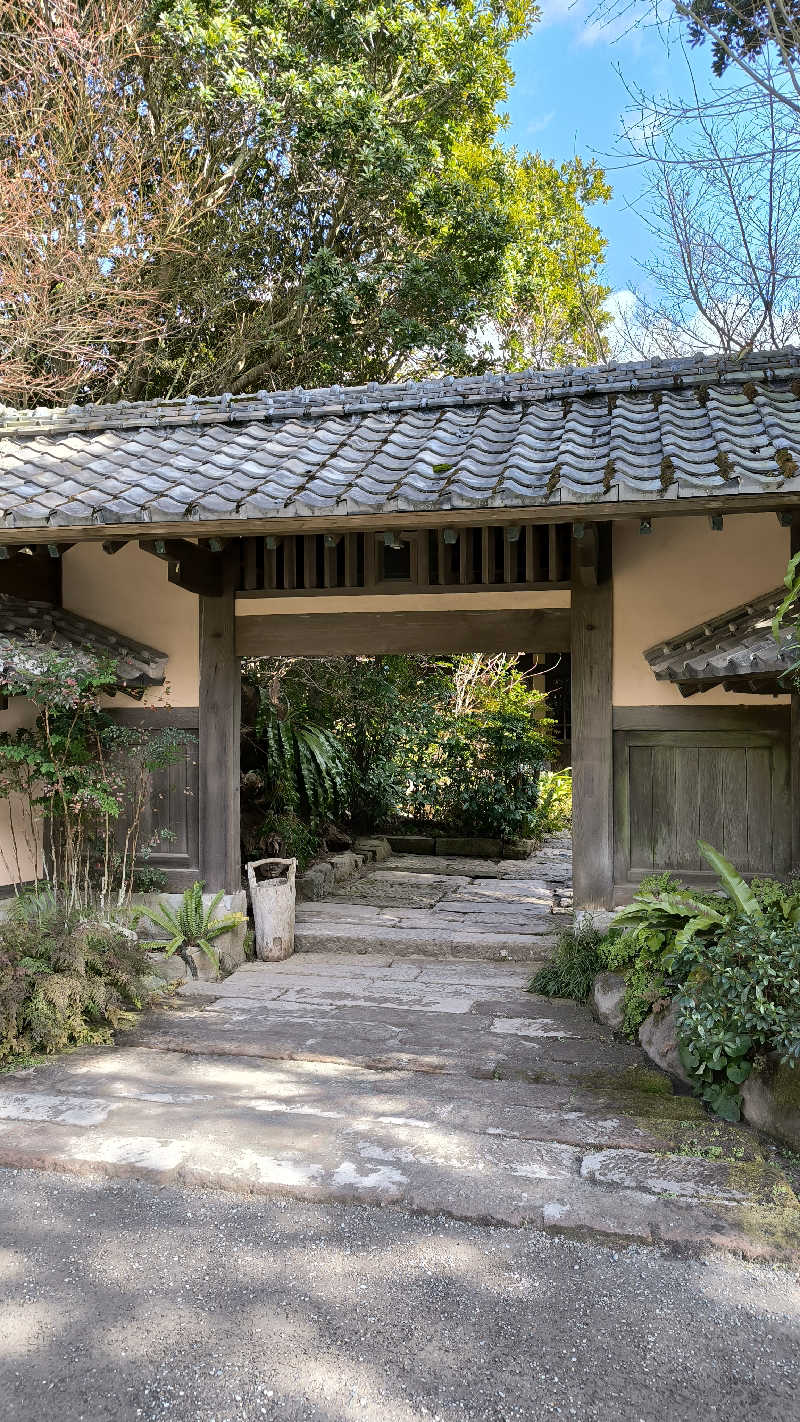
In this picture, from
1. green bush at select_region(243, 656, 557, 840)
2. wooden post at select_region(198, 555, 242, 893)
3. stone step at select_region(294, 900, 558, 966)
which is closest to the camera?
wooden post at select_region(198, 555, 242, 893)

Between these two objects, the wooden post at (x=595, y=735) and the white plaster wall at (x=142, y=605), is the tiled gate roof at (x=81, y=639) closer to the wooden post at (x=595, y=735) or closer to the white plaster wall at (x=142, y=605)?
the white plaster wall at (x=142, y=605)

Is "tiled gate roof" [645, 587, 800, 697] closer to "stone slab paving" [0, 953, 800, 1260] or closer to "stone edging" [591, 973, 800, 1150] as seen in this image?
"stone edging" [591, 973, 800, 1150]

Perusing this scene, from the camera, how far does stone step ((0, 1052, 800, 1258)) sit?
11.0 feet

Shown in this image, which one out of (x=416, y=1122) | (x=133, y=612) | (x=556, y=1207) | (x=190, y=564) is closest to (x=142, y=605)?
(x=133, y=612)

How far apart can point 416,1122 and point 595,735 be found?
3021mm

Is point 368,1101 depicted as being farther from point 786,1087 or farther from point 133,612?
point 133,612

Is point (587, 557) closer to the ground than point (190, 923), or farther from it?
farther from it

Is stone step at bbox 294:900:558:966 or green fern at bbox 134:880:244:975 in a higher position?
green fern at bbox 134:880:244:975

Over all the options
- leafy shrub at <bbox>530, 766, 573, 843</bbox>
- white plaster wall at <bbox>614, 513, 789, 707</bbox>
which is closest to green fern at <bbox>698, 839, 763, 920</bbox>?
white plaster wall at <bbox>614, 513, 789, 707</bbox>

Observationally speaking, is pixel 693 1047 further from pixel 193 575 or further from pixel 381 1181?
pixel 193 575

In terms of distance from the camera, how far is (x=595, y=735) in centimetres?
629

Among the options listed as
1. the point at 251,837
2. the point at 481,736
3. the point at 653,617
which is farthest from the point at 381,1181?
the point at 481,736

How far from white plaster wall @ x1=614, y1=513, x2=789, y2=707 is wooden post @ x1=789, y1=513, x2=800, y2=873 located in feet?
0.38

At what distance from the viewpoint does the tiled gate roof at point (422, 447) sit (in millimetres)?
5027
